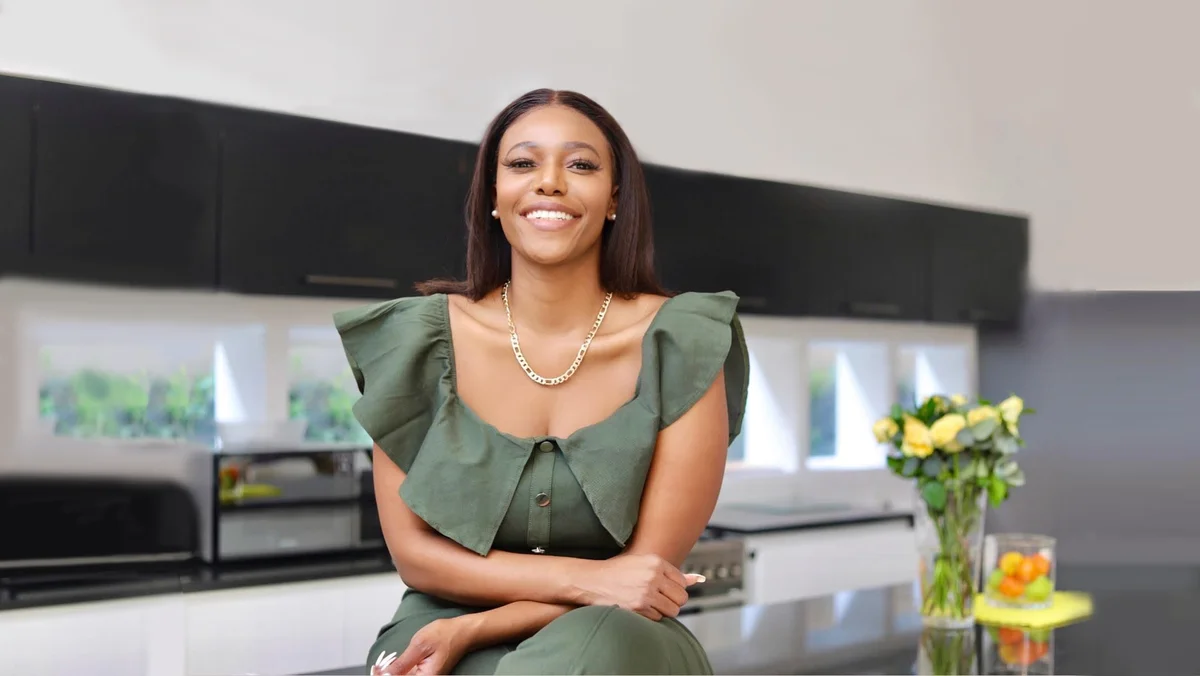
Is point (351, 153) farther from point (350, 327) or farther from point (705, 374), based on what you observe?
point (705, 374)

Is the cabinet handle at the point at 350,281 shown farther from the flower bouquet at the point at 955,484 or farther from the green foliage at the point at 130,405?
the flower bouquet at the point at 955,484

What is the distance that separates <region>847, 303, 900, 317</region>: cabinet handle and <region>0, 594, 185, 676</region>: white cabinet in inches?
96.8

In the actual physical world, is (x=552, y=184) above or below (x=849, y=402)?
above

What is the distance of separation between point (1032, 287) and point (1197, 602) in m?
2.81

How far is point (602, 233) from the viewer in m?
1.19

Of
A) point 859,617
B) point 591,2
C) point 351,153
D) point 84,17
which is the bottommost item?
point 859,617

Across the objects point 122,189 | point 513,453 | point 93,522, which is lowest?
point 93,522

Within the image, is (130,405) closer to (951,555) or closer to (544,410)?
(544,410)

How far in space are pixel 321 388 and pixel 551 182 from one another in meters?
1.94

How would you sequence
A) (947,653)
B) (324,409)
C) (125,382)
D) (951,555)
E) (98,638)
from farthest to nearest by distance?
(324,409), (125,382), (98,638), (951,555), (947,653)

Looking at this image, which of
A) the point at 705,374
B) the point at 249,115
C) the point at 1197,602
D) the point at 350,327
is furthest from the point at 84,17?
the point at 1197,602

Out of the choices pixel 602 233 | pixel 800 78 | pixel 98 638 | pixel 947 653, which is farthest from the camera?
pixel 800 78

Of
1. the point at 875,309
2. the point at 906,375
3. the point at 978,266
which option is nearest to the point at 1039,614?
the point at 875,309

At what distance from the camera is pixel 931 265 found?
4.04 metres
